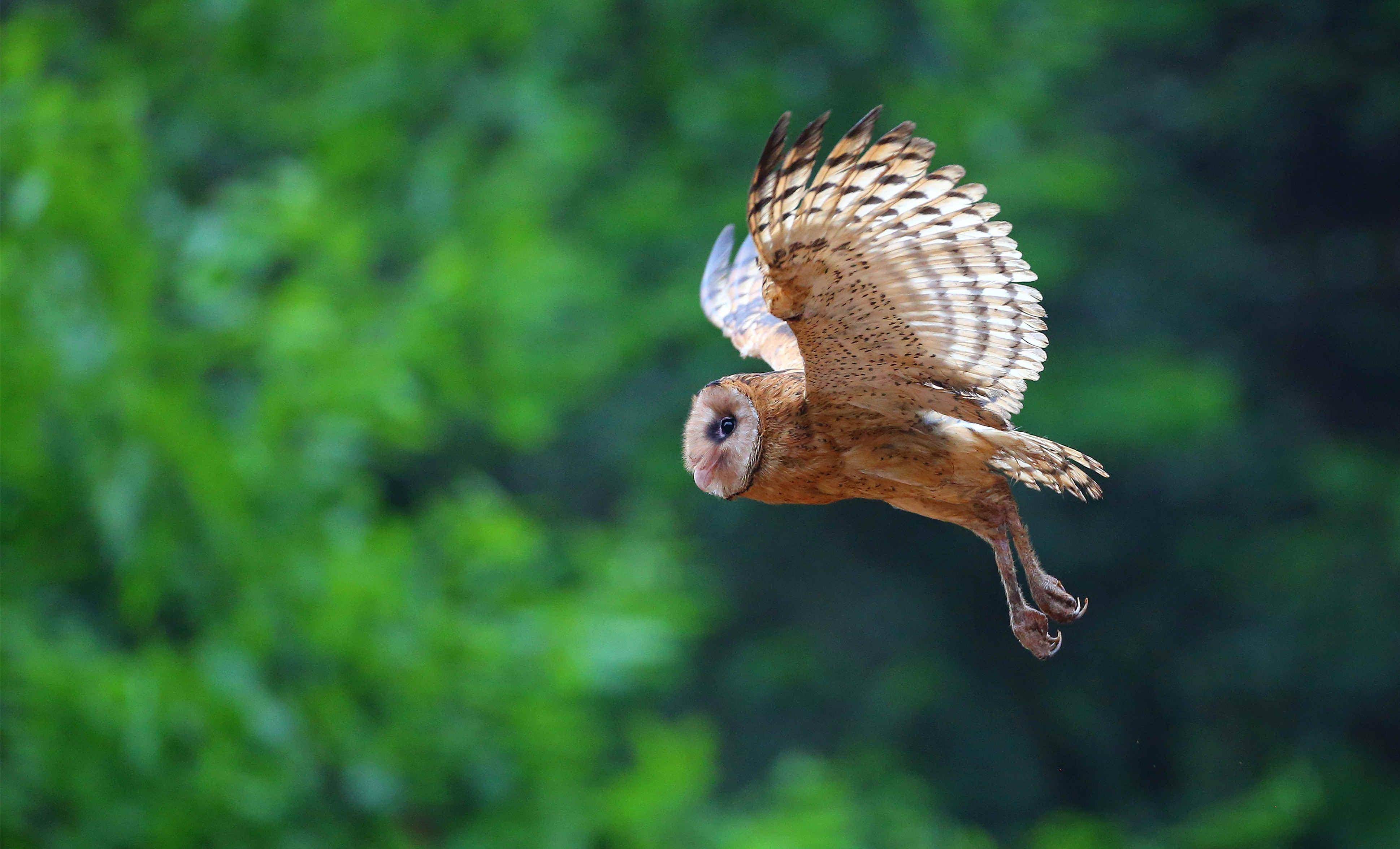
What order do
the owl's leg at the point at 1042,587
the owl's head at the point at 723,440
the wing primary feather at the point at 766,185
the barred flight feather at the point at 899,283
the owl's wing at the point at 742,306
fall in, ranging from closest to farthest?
the wing primary feather at the point at 766,185 → the barred flight feather at the point at 899,283 → the owl's head at the point at 723,440 → the owl's leg at the point at 1042,587 → the owl's wing at the point at 742,306

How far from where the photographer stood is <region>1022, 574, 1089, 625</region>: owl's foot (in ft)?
6.46

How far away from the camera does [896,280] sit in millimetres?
1808

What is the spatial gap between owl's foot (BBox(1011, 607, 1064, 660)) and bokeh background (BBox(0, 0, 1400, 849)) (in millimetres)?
3605

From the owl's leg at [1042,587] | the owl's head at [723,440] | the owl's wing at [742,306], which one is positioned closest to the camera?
the owl's head at [723,440]

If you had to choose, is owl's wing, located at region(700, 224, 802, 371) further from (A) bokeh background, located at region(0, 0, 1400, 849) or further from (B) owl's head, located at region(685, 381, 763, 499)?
(A) bokeh background, located at region(0, 0, 1400, 849)

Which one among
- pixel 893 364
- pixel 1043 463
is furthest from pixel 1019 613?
pixel 893 364

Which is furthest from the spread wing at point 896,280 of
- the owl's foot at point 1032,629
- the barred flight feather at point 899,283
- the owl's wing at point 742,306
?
the owl's wing at point 742,306

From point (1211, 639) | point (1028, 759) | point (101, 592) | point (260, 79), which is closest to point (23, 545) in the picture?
point (101, 592)

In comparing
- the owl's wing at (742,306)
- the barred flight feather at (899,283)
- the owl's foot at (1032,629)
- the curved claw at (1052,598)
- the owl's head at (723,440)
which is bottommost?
the owl's foot at (1032,629)

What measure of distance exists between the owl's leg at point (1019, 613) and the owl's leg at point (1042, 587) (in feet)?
0.06

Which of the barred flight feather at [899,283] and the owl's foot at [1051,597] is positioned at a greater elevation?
the barred flight feather at [899,283]

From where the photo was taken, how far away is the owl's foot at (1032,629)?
189 cm

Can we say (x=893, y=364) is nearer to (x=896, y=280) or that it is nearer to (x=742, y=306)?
(x=896, y=280)

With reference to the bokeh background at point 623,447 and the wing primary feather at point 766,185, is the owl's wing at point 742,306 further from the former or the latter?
the bokeh background at point 623,447
